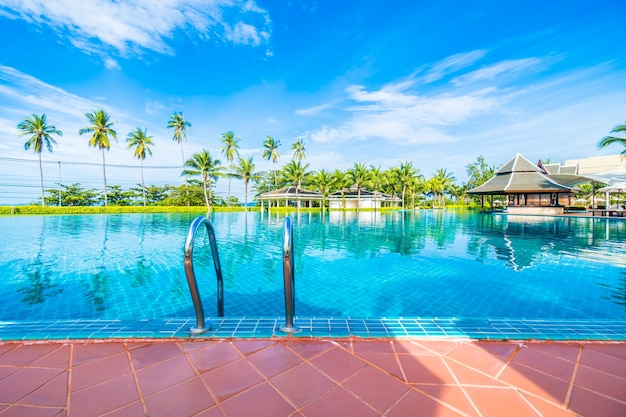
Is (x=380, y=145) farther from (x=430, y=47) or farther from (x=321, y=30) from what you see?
(x=321, y=30)

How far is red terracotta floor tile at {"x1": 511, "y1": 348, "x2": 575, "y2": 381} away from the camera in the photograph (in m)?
1.72

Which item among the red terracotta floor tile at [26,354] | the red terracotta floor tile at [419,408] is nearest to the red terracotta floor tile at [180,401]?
the red terracotta floor tile at [419,408]

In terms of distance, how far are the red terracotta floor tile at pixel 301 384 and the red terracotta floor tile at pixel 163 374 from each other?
62cm

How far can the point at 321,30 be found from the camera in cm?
1493

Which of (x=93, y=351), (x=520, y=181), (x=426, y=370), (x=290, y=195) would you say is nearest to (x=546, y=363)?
(x=426, y=370)

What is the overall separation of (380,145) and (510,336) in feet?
131

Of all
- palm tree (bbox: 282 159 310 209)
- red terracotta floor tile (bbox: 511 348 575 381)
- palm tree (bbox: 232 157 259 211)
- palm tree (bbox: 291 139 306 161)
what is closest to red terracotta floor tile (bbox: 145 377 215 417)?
red terracotta floor tile (bbox: 511 348 575 381)

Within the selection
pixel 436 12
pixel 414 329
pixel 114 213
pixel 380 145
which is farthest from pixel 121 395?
pixel 380 145

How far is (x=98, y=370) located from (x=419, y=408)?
7.01 ft

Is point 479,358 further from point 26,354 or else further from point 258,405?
point 26,354

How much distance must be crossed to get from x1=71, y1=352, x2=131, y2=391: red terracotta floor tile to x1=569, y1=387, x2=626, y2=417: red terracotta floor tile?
9.22 ft

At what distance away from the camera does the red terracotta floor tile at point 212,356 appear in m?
1.81

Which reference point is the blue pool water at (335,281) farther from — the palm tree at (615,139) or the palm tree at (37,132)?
the palm tree at (37,132)

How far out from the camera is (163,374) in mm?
1707
